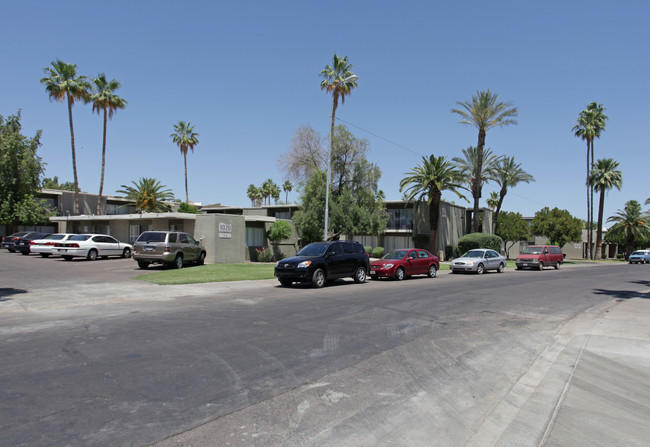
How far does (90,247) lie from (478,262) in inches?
926

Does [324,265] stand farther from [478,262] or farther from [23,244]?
[23,244]

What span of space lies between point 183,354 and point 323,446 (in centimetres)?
350

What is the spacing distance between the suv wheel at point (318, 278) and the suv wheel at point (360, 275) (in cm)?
226

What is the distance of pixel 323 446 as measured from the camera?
153 inches

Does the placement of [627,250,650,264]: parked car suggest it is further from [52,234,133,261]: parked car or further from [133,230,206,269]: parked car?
[52,234,133,261]: parked car

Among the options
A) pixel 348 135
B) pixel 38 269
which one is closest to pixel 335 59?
pixel 348 135

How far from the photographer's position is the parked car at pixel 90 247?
26938mm

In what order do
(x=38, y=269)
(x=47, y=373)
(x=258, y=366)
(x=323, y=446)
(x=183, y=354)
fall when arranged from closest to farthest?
(x=323, y=446)
(x=47, y=373)
(x=258, y=366)
(x=183, y=354)
(x=38, y=269)

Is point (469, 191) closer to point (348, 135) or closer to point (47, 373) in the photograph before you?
point (348, 135)

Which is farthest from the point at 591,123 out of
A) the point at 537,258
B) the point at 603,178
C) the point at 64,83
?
the point at 64,83

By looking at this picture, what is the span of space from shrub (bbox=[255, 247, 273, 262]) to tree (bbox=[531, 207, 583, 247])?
3499 centimetres

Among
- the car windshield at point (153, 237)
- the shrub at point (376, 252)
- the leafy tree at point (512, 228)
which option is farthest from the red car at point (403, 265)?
the leafy tree at point (512, 228)

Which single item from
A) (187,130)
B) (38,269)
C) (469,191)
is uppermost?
(187,130)

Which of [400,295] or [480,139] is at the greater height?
[480,139]
